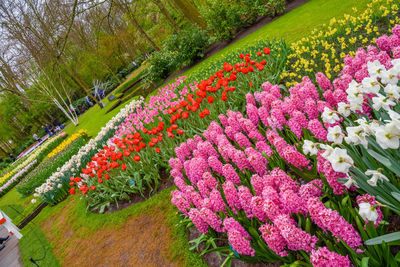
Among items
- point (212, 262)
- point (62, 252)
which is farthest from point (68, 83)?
point (212, 262)

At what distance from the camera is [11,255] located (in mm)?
7742

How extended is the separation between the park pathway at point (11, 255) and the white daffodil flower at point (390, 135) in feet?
28.9

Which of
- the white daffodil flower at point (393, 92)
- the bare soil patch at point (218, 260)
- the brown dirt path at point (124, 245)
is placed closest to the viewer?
the white daffodil flower at point (393, 92)

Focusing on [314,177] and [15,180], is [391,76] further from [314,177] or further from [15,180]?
[15,180]

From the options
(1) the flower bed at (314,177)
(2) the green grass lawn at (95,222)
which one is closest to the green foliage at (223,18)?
(1) the flower bed at (314,177)

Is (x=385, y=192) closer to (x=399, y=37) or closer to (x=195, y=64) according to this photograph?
(x=399, y=37)

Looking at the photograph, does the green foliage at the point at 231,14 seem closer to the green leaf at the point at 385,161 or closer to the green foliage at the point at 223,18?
the green foliage at the point at 223,18

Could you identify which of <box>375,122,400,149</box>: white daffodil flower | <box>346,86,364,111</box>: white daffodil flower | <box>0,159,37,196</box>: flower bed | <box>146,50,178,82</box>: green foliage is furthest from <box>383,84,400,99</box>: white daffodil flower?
<box>0,159,37,196</box>: flower bed

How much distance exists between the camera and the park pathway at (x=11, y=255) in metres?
7.12

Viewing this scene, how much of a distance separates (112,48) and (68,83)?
12.2 m

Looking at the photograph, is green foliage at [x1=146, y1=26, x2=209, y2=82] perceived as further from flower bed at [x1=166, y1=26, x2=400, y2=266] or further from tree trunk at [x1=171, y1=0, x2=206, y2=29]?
flower bed at [x1=166, y1=26, x2=400, y2=266]

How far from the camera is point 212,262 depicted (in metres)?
2.96

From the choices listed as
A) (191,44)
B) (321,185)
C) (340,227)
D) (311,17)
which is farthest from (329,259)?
(191,44)

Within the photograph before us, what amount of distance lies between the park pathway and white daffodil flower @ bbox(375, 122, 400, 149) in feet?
28.9
